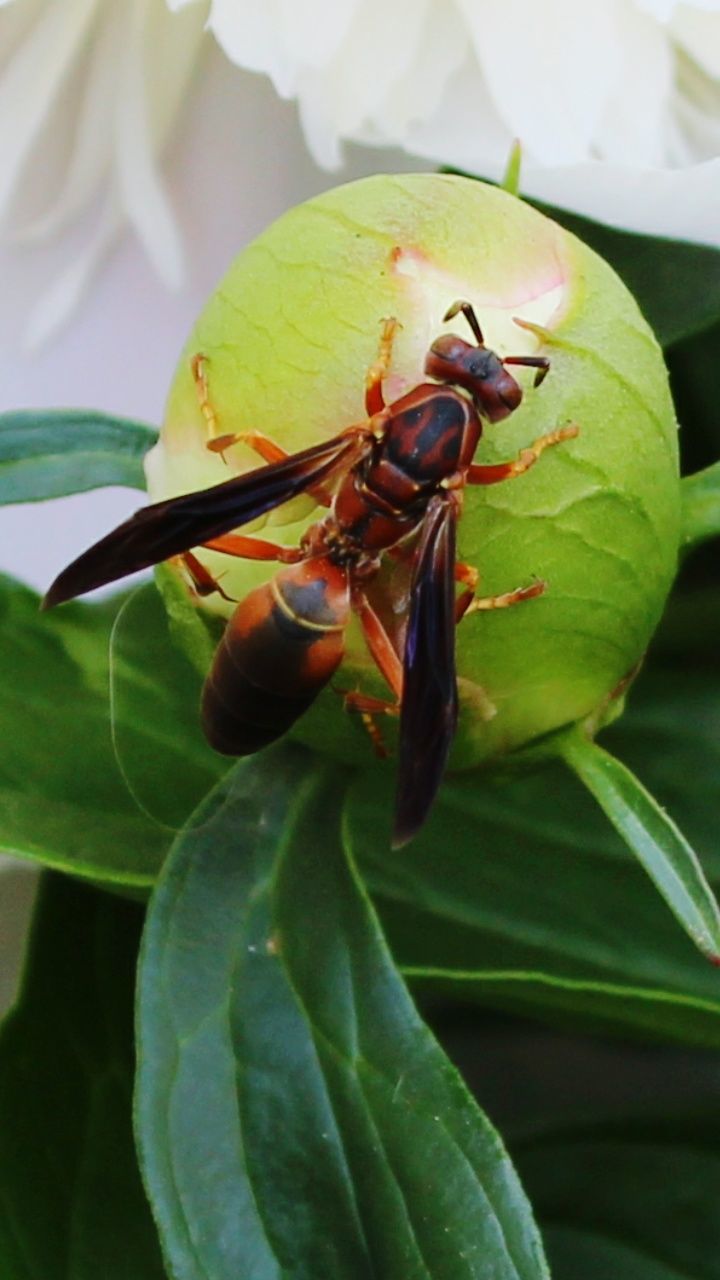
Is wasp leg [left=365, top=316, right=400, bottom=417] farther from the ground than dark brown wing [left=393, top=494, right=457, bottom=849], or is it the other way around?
wasp leg [left=365, top=316, right=400, bottom=417]

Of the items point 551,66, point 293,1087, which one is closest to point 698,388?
point 551,66

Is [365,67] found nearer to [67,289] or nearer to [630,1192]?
[67,289]

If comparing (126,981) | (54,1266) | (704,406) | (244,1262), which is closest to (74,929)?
(126,981)

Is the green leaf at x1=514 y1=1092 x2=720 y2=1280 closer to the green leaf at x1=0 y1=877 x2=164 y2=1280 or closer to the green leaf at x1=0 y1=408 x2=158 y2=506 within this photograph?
the green leaf at x1=0 y1=877 x2=164 y2=1280

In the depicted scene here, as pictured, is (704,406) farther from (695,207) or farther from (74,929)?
(74,929)

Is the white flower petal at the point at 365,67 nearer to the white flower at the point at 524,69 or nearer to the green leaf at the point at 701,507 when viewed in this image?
the white flower at the point at 524,69

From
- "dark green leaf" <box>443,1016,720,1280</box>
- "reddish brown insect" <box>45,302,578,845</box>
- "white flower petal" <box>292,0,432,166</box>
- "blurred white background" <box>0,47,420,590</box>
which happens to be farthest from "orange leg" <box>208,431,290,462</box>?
"dark green leaf" <box>443,1016,720,1280</box>
